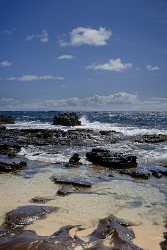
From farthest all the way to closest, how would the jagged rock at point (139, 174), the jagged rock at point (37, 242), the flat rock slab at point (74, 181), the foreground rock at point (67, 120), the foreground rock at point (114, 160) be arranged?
the foreground rock at point (67, 120) < the foreground rock at point (114, 160) < the jagged rock at point (139, 174) < the flat rock slab at point (74, 181) < the jagged rock at point (37, 242)

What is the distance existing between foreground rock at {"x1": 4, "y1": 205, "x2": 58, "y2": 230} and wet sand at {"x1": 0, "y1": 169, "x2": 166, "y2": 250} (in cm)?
21

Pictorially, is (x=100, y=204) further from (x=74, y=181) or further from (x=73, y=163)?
(x=73, y=163)

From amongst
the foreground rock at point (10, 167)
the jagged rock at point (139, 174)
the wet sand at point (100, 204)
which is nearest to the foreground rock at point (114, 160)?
the jagged rock at point (139, 174)

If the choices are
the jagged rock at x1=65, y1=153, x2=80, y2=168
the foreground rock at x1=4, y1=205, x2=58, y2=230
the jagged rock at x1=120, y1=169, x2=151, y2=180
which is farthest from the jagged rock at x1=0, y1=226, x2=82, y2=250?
the jagged rock at x1=65, y1=153, x2=80, y2=168

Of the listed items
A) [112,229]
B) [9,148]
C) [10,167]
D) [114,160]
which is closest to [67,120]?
[9,148]

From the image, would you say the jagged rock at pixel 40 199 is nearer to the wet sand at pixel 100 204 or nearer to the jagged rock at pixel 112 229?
the wet sand at pixel 100 204

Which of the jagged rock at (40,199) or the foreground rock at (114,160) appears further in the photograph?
the foreground rock at (114,160)

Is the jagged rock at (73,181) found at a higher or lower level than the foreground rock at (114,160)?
lower

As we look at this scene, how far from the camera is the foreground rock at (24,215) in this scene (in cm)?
763

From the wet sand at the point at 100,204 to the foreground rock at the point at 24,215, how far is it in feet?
0.68

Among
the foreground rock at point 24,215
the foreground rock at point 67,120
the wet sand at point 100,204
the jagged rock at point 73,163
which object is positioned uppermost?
the foreground rock at point 67,120

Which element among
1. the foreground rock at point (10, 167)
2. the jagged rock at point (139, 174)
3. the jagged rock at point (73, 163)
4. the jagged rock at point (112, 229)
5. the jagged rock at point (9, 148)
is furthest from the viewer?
the jagged rock at point (9, 148)

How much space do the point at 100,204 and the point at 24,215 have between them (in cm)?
254

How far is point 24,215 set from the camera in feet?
26.5
